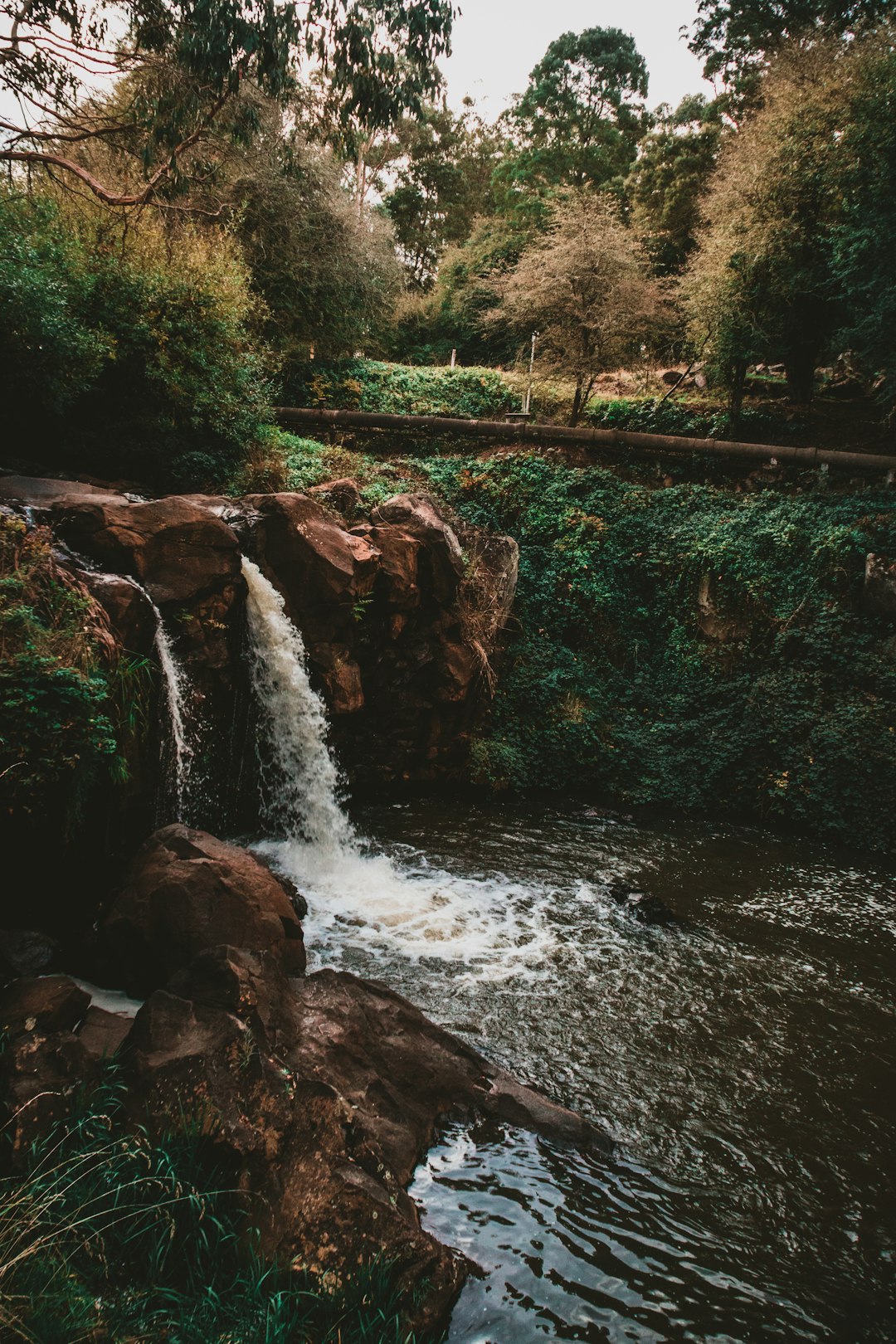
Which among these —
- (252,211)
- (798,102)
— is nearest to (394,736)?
(252,211)

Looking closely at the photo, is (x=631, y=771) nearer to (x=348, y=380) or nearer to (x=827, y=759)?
(x=827, y=759)

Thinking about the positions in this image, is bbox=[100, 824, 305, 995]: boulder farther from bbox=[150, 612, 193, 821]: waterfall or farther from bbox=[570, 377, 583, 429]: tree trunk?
bbox=[570, 377, 583, 429]: tree trunk

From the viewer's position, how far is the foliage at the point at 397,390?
1850cm

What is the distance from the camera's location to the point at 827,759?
412 inches

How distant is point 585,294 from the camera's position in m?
16.1

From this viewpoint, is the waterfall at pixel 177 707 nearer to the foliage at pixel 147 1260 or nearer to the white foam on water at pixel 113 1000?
the white foam on water at pixel 113 1000

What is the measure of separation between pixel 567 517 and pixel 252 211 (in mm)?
11773

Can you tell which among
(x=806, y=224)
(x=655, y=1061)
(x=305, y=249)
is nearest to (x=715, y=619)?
(x=655, y=1061)

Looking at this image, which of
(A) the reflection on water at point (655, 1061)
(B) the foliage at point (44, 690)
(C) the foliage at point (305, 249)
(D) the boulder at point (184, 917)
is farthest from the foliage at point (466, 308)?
(D) the boulder at point (184, 917)

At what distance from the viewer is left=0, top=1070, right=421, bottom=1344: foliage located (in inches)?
91.7

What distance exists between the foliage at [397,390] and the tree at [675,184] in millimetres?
11460

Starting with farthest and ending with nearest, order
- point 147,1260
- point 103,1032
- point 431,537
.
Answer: point 431,537 < point 103,1032 < point 147,1260

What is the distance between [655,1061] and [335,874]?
12.6 ft

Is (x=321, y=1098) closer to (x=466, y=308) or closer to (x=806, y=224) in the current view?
(x=806, y=224)
